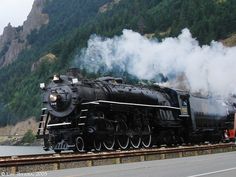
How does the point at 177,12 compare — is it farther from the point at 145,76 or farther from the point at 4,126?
the point at 145,76

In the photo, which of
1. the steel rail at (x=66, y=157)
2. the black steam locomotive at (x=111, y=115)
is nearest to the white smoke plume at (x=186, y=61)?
the black steam locomotive at (x=111, y=115)

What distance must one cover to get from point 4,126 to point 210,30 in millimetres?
86158

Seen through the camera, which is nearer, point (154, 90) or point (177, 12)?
point (154, 90)

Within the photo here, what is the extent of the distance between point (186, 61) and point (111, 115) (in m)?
22.4

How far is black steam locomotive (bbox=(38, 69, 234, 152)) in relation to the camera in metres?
25.9

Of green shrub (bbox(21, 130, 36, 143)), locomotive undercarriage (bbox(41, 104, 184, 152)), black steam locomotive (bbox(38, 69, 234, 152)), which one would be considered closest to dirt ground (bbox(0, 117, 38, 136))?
green shrub (bbox(21, 130, 36, 143))

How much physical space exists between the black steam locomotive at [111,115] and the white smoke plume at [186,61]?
1030 centimetres

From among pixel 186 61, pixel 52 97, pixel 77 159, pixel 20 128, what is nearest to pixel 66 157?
pixel 77 159

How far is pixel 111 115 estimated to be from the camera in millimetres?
27672

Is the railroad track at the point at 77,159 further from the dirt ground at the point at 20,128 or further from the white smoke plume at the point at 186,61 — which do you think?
the dirt ground at the point at 20,128

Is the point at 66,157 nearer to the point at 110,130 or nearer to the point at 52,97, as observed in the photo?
the point at 110,130

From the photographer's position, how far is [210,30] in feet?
445

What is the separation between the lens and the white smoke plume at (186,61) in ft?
145

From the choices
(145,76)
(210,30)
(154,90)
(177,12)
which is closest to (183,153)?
(154,90)
